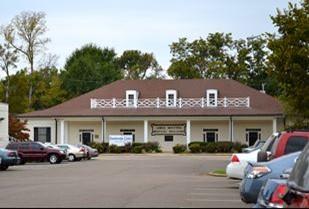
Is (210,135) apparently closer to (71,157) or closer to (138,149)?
(138,149)

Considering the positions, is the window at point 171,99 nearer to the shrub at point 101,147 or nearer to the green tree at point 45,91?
the shrub at point 101,147

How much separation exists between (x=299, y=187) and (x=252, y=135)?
57020mm

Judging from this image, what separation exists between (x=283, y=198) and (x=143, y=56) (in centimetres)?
9944

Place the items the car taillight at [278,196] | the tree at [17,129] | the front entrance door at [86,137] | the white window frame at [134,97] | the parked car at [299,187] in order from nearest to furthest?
1. the parked car at [299,187]
2. the car taillight at [278,196]
3. the tree at [17,129]
4. the white window frame at [134,97]
5. the front entrance door at [86,137]

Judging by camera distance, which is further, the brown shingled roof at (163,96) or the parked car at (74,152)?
the brown shingled roof at (163,96)

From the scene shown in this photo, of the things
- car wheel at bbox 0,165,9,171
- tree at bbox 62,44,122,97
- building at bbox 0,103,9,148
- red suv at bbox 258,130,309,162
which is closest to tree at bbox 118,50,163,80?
tree at bbox 62,44,122,97

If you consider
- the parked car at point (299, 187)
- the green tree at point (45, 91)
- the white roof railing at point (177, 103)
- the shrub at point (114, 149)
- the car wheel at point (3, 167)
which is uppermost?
the green tree at point (45, 91)

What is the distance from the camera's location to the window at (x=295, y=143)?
15969 millimetres

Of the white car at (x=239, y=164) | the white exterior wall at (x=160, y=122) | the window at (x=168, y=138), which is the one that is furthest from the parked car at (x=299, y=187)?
the window at (x=168, y=138)

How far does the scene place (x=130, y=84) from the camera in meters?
68.4

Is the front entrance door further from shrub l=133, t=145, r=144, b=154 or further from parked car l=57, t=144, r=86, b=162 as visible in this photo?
parked car l=57, t=144, r=86, b=162

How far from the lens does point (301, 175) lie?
7785 millimetres

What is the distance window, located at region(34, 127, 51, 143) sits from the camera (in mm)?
67000

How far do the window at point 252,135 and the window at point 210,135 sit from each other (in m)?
2.98
